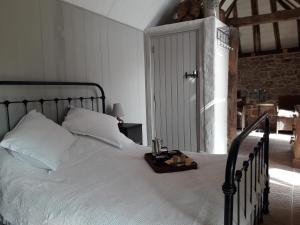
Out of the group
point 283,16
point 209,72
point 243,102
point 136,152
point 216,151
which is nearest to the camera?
point 136,152

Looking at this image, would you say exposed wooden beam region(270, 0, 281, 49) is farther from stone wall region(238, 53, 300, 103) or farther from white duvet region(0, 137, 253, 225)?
white duvet region(0, 137, 253, 225)

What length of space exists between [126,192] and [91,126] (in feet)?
3.63

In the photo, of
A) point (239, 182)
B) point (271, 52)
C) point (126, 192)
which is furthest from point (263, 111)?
point (126, 192)

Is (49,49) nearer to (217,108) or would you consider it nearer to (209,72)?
(209,72)

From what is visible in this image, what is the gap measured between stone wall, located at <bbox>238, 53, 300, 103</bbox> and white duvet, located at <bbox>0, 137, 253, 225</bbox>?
6266 mm

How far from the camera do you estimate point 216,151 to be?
3723mm

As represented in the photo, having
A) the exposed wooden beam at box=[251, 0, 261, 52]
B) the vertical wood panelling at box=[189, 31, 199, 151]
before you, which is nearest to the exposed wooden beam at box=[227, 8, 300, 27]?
the vertical wood panelling at box=[189, 31, 199, 151]

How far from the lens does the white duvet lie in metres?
1.21

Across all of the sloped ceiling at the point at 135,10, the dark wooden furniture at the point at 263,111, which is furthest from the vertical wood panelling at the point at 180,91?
the dark wooden furniture at the point at 263,111

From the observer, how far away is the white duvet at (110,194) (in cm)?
121

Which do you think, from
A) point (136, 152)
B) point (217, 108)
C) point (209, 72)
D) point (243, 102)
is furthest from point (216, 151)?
point (243, 102)

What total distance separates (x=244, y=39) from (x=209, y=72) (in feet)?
15.1

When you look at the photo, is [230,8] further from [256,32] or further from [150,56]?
[150,56]

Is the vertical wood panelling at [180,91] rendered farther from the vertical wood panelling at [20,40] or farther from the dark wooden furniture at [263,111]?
the dark wooden furniture at [263,111]
